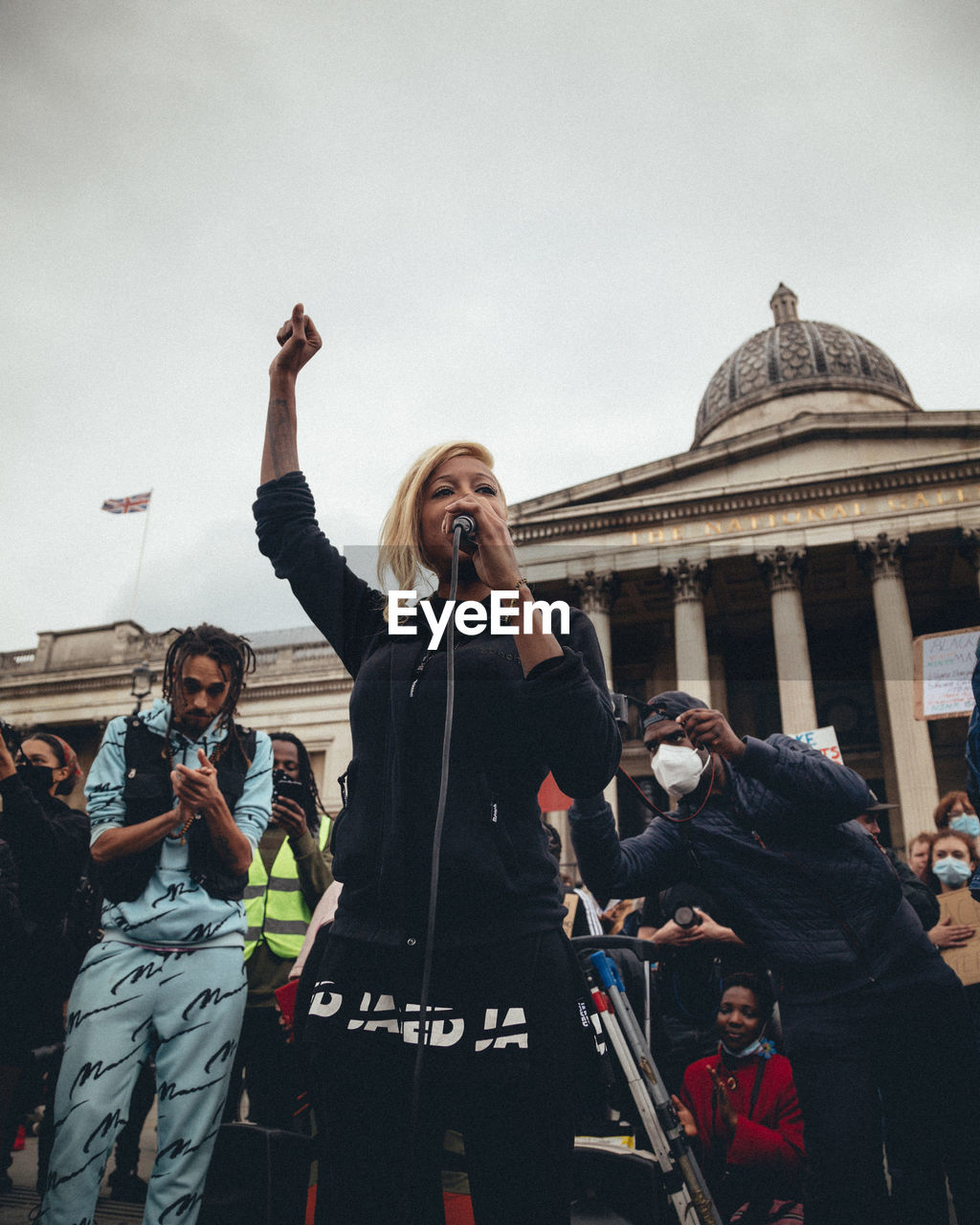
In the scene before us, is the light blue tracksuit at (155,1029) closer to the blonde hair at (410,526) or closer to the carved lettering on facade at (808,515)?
the blonde hair at (410,526)

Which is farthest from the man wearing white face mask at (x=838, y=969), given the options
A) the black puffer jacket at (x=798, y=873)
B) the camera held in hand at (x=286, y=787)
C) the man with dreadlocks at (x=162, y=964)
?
the camera held in hand at (x=286, y=787)

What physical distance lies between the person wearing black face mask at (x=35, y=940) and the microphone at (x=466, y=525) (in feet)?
9.73

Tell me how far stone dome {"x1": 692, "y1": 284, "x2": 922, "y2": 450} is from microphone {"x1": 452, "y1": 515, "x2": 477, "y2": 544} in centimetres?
3020

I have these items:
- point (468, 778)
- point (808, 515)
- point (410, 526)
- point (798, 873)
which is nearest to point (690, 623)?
point (808, 515)

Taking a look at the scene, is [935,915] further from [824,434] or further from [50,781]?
[824,434]

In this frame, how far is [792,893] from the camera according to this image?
3352 mm

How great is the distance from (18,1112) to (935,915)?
18.1ft

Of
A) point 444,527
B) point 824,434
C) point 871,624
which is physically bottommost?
point 444,527

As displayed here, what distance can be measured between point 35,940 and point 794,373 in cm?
3199

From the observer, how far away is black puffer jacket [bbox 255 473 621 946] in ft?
4.81

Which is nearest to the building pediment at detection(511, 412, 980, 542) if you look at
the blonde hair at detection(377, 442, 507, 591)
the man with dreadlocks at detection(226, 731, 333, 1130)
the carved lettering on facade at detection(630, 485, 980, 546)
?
the carved lettering on facade at detection(630, 485, 980, 546)

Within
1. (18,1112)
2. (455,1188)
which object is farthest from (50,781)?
(455,1188)

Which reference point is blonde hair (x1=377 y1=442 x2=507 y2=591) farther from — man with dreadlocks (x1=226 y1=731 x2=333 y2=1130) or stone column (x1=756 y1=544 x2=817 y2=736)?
stone column (x1=756 y1=544 x2=817 y2=736)

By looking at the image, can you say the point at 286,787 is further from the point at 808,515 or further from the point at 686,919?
the point at 808,515
